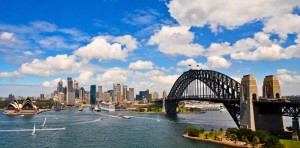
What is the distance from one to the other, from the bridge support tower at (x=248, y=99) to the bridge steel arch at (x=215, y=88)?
22.2 ft

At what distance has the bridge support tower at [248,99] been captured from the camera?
76.7 meters

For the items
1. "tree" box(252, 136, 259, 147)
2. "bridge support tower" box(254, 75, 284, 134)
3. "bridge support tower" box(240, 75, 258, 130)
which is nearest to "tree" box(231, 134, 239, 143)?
"tree" box(252, 136, 259, 147)

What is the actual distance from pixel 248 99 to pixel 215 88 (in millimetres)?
39199

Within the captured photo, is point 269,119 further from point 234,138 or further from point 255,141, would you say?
point 255,141

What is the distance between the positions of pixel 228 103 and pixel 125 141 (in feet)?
117

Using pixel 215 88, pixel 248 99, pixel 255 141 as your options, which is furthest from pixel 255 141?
pixel 215 88

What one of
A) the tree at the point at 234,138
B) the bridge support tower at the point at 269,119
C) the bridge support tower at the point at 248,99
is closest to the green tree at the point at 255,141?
the tree at the point at 234,138

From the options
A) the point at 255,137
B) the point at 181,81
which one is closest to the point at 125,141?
the point at 255,137

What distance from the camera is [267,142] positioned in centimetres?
5984

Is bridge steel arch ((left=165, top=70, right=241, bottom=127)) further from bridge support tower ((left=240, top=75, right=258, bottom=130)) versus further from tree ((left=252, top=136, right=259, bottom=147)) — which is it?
tree ((left=252, top=136, right=259, bottom=147))

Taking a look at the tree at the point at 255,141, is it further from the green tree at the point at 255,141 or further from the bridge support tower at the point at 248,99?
the bridge support tower at the point at 248,99

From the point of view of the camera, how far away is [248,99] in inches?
3068

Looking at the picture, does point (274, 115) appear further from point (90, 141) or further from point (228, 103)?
point (90, 141)

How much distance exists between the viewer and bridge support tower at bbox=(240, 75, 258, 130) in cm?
7669
